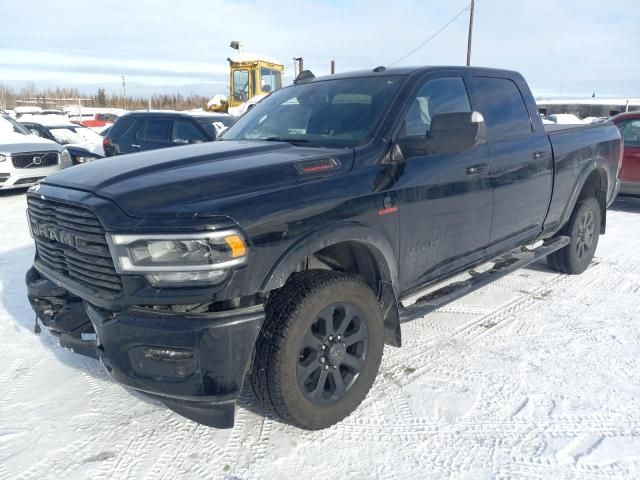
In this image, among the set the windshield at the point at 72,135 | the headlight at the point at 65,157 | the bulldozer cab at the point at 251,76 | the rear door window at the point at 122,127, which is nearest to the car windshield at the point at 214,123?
the rear door window at the point at 122,127

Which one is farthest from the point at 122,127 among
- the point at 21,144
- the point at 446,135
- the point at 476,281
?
the point at 446,135

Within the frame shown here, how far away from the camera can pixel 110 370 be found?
238 centimetres

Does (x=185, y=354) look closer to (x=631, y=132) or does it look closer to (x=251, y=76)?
(x=631, y=132)

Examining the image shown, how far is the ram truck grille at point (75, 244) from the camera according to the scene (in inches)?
92.5

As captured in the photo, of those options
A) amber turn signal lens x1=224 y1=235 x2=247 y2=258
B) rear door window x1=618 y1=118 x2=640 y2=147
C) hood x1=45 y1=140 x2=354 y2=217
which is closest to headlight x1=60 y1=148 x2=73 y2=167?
hood x1=45 y1=140 x2=354 y2=217

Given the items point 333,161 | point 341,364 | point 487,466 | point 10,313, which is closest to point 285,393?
point 341,364

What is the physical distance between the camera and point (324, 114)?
11.4ft

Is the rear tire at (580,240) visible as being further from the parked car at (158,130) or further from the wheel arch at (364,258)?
the parked car at (158,130)

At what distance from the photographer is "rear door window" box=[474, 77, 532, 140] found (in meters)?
3.94

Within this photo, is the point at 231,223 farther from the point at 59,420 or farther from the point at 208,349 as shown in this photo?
the point at 59,420

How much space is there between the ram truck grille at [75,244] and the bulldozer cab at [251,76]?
50.7ft

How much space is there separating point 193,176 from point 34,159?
9119 millimetres

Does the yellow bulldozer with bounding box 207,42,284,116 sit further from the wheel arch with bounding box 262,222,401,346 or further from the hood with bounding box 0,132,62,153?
the wheel arch with bounding box 262,222,401,346

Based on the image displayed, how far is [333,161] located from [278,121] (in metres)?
1.09
